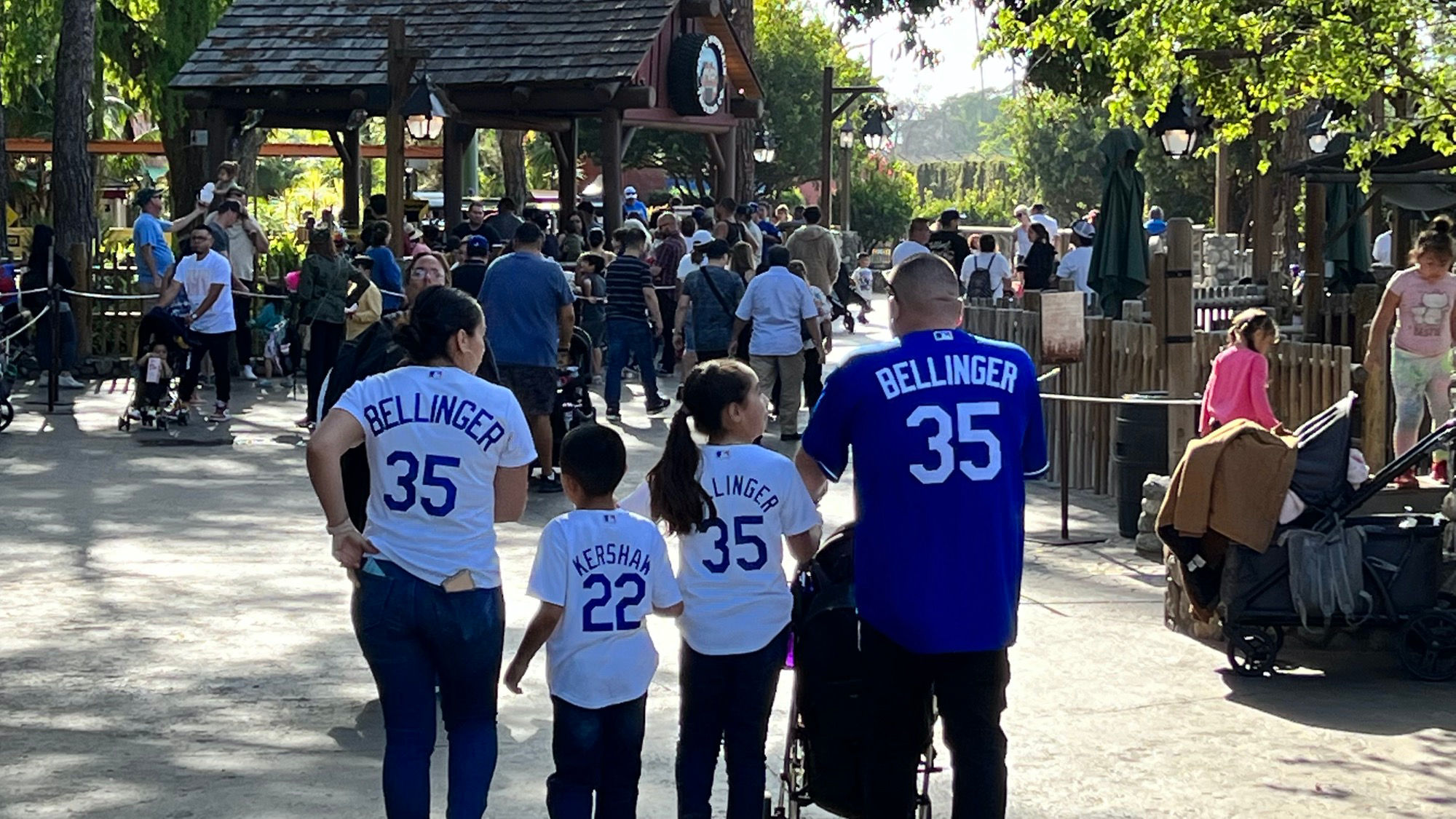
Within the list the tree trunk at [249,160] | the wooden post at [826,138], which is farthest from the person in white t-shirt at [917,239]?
the tree trunk at [249,160]

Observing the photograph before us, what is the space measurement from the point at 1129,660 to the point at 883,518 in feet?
12.2

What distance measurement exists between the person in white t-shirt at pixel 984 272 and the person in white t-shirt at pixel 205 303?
841 cm

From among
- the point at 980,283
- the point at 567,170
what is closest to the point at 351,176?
the point at 567,170

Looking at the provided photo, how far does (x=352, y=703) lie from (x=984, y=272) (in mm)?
14854

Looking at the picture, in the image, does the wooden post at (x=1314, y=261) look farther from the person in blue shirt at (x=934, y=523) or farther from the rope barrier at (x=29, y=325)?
the person in blue shirt at (x=934, y=523)

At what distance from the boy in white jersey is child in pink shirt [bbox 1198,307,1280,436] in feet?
18.5

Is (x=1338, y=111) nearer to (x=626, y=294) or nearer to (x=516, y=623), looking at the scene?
(x=626, y=294)

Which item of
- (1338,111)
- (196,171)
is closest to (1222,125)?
(1338,111)

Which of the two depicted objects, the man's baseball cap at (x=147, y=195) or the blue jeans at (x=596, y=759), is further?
the man's baseball cap at (x=147, y=195)

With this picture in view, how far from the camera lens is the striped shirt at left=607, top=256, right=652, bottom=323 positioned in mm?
16812

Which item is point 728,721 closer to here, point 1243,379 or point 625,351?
point 1243,379

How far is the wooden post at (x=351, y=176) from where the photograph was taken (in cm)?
2953

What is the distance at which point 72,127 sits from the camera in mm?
22156

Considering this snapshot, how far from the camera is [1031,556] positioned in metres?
11.0
